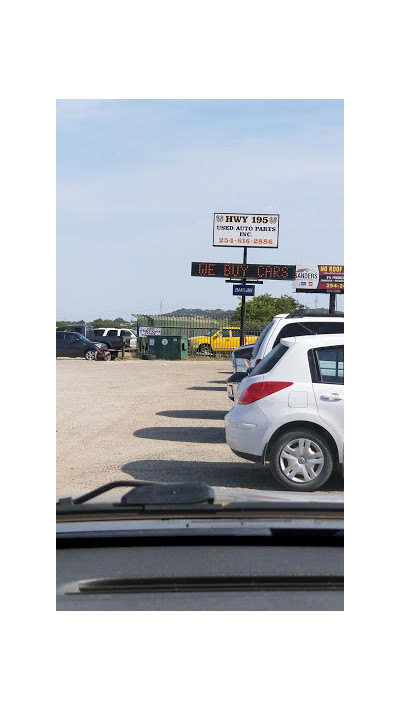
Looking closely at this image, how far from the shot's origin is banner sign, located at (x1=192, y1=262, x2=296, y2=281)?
1336 inches

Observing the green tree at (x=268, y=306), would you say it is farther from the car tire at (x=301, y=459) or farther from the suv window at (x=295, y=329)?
the car tire at (x=301, y=459)

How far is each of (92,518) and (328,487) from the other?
522cm

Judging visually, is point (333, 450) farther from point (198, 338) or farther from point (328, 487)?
point (198, 338)

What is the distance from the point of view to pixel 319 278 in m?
48.4

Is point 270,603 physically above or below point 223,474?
above

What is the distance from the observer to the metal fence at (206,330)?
4084cm

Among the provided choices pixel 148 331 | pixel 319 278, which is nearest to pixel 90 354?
pixel 148 331

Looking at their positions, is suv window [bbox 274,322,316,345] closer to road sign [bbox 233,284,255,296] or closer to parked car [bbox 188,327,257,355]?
road sign [bbox 233,284,255,296]

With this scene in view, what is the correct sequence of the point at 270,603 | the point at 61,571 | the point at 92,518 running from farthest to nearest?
the point at 92,518 → the point at 61,571 → the point at 270,603

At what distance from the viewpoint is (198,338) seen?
4116cm

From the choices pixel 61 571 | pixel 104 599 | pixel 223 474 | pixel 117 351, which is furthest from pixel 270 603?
pixel 117 351

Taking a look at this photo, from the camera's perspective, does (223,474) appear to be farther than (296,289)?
No

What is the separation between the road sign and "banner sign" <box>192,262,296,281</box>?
489 mm

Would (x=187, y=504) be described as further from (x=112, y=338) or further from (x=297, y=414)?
(x=112, y=338)
